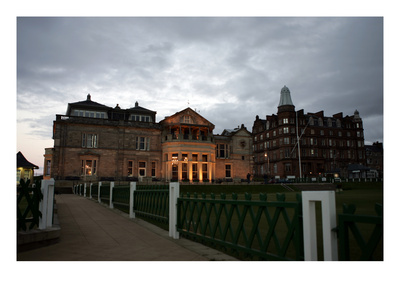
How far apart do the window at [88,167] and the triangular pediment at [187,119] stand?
10.2 meters

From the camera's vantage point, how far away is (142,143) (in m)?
36.7

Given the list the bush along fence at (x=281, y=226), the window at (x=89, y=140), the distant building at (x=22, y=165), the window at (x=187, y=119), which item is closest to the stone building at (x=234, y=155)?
the window at (x=187, y=119)

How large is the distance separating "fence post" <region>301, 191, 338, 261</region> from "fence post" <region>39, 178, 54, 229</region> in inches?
189

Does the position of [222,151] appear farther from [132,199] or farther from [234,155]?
[132,199]

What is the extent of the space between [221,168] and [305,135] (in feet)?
101

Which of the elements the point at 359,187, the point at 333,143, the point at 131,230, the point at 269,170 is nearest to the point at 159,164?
the point at 131,230

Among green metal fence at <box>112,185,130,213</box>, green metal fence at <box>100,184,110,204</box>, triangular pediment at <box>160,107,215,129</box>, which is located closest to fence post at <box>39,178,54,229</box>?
green metal fence at <box>112,185,130,213</box>

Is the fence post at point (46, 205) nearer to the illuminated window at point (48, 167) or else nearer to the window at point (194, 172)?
the illuminated window at point (48, 167)

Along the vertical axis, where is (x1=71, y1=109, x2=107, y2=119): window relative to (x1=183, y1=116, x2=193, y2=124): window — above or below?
above

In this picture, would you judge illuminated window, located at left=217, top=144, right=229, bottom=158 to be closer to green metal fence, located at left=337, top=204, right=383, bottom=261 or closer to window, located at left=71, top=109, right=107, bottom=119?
window, located at left=71, top=109, right=107, bottom=119

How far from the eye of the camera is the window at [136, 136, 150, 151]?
36.3 meters

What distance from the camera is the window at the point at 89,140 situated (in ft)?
111

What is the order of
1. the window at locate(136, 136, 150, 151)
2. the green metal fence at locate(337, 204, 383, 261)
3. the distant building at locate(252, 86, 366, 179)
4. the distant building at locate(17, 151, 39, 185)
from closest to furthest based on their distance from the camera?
1. the green metal fence at locate(337, 204, 383, 261)
2. the distant building at locate(17, 151, 39, 185)
3. the window at locate(136, 136, 150, 151)
4. the distant building at locate(252, 86, 366, 179)
